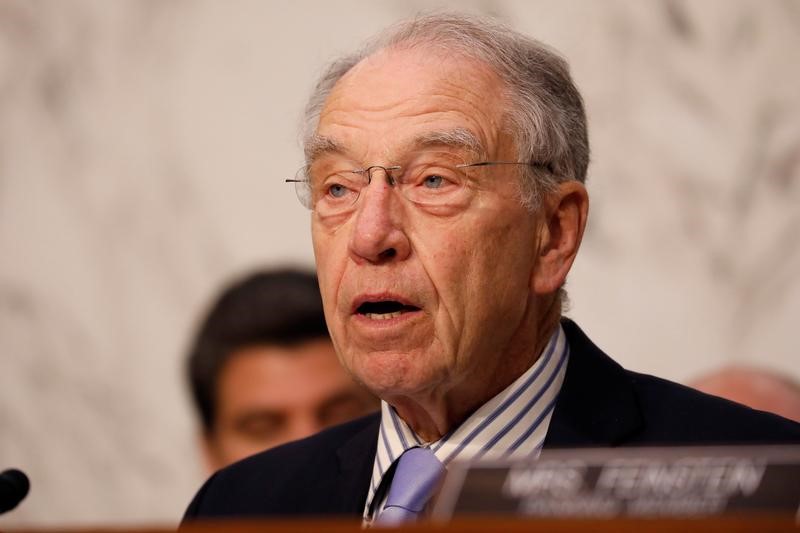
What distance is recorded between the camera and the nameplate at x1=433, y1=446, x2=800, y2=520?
5.11ft

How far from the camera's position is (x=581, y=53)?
4.21 meters

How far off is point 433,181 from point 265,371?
226cm

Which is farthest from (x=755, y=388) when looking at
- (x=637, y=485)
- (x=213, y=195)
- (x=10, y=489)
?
(x=10, y=489)

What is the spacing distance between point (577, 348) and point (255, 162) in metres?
2.46

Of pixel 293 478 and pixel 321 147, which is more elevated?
pixel 321 147

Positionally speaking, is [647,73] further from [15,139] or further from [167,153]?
[15,139]

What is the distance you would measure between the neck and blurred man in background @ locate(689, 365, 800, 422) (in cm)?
139

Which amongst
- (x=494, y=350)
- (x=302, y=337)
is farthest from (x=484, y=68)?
(x=302, y=337)

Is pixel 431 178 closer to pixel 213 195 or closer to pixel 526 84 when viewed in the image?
pixel 526 84

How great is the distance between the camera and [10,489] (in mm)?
2061

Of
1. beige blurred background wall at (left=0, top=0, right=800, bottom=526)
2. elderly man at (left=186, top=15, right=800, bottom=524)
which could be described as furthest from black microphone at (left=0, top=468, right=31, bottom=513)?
beige blurred background wall at (left=0, top=0, right=800, bottom=526)

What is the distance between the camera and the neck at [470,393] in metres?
2.43

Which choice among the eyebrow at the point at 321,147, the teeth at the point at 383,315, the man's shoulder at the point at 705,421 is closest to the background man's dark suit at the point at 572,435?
the man's shoulder at the point at 705,421

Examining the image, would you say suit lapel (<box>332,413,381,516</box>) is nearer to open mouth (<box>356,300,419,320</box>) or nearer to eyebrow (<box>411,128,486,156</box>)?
open mouth (<box>356,300,419,320</box>)
